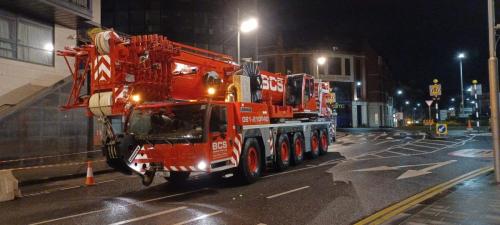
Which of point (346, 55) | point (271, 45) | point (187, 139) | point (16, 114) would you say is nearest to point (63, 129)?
point (16, 114)

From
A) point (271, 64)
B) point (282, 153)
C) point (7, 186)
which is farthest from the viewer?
point (271, 64)

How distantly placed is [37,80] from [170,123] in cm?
1277

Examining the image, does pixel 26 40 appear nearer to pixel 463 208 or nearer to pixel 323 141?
pixel 323 141

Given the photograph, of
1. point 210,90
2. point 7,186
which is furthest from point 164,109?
point 7,186

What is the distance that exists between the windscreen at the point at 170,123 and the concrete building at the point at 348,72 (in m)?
53.1

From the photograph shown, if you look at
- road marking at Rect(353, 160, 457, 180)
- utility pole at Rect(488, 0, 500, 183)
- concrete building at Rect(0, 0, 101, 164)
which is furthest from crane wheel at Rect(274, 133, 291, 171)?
concrete building at Rect(0, 0, 101, 164)

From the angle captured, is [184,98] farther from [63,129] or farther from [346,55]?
[346,55]

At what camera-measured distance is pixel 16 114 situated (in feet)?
58.4

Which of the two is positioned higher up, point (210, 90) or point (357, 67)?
point (357, 67)

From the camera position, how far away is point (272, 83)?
53.3 ft

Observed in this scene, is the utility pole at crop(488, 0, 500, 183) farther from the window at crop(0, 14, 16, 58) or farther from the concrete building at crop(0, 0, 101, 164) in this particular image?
the window at crop(0, 14, 16, 58)

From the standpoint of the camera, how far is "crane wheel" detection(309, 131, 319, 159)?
706 inches

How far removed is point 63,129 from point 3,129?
313cm

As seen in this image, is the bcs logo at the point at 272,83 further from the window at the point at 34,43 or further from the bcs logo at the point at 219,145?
the window at the point at 34,43
